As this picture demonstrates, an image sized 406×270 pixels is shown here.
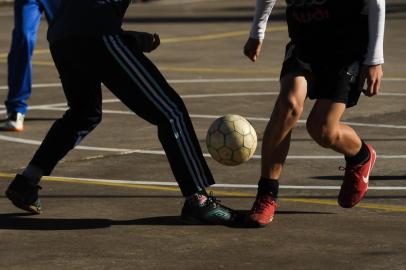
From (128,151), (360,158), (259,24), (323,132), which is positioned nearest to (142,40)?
(259,24)

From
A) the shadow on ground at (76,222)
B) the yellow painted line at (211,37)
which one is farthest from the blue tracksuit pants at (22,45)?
the yellow painted line at (211,37)

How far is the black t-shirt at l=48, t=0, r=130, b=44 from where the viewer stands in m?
8.24

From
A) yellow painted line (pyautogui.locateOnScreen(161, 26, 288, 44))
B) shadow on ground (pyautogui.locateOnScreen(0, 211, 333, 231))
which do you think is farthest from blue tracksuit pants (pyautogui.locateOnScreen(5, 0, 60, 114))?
yellow painted line (pyautogui.locateOnScreen(161, 26, 288, 44))

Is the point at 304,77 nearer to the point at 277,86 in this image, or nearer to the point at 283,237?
the point at 283,237

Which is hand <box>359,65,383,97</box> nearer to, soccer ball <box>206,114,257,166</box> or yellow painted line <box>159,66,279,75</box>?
soccer ball <box>206,114,257,166</box>

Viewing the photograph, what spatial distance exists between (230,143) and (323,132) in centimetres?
82

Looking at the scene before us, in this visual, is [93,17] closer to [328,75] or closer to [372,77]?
[328,75]

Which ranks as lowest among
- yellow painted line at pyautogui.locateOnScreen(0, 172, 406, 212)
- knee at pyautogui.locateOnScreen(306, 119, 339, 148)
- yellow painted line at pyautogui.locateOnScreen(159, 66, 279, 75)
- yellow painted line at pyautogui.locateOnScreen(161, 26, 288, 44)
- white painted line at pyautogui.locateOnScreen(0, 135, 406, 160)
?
yellow painted line at pyautogui.locateOnScreen(161, 26, 288, 44)

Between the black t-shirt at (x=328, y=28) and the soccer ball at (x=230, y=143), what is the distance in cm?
88

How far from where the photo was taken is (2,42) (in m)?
22.7

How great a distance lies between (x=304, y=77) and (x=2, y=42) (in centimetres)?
1489

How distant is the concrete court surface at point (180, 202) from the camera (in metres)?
7.39

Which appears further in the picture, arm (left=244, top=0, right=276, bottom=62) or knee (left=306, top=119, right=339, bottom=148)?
arm (left=244, top=0, right=276, bottom=62)

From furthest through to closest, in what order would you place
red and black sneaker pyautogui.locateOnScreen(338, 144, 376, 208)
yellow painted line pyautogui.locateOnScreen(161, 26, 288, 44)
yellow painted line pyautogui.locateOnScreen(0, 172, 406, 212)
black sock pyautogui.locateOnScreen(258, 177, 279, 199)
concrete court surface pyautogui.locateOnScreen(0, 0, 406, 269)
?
yellow painted line pyautogui.locateOnScreen(161, 26, 288, 44) → yellow painted line pyautogui.locateOnScreen(0, 172, 406, 212) → red and black sneaker pyautogui.locateOnScreen(338, 144, 376, 208) → black sock pyautogui.locateOnScreen(258, 177, 279, 199) → concrete court surface pyautogui.locateOnScreen(0, 0, 406, 269)
